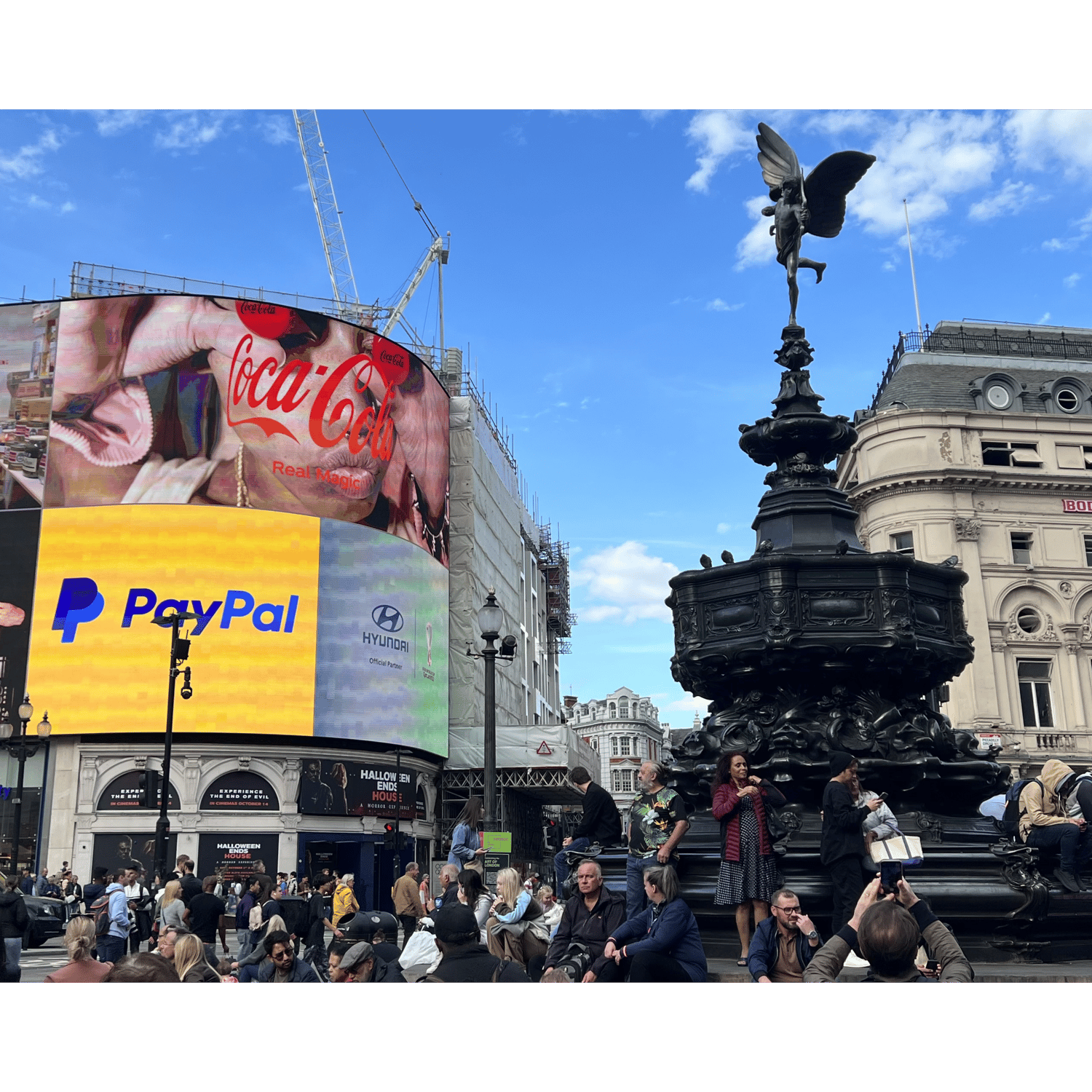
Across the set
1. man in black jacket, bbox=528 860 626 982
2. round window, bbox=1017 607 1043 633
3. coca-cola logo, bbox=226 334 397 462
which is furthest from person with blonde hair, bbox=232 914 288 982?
round window, bbox=1017 607 1043 633

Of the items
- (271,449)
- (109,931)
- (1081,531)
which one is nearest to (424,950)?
(109,931)

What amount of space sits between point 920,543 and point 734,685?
41370 mm

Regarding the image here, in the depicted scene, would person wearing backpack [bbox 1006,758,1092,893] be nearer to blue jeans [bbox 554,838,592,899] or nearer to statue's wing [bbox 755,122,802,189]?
blue jeans [bbox 554,838,592,899]

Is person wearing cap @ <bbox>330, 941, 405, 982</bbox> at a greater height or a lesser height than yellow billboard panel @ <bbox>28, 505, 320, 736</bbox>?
lesser

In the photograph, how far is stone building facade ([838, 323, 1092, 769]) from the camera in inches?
1877

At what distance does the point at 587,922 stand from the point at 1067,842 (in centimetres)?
394

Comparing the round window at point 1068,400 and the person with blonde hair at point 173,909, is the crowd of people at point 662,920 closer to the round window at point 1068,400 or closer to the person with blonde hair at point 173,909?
the person with blonde hair at point 173,909

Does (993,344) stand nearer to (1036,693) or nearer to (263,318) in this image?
(1036,693)

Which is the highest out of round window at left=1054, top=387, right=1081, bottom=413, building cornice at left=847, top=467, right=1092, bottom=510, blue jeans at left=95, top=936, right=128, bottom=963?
round window at left=1054, top=387, right=1081, bottom=413

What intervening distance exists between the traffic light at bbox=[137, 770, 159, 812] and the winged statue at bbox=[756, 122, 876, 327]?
3445 cm

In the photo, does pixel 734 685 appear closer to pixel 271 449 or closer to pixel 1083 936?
pixel 1083 936

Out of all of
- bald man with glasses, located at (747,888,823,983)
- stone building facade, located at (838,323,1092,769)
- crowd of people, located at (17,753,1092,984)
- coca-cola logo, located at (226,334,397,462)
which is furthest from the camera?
stone building facade, located at (838,323,1092,769)

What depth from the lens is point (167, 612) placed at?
139 ft

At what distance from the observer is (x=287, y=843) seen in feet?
140
